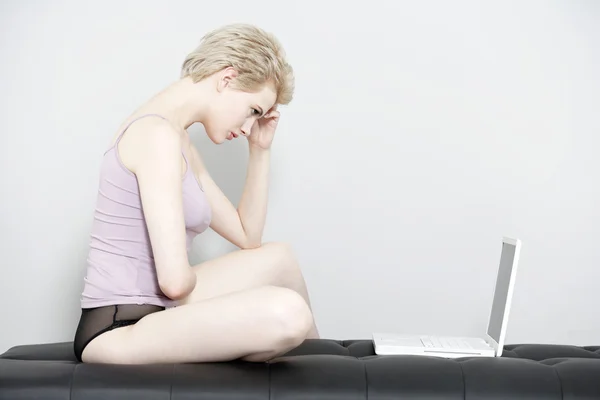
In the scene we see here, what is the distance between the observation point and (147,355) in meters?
2.00

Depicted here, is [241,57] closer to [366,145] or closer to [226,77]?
[226,77]

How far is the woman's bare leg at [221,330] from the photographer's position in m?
1.94

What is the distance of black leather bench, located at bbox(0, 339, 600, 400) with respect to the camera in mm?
1864

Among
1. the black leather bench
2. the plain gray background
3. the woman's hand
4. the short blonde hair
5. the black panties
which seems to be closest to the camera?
the black leather bench

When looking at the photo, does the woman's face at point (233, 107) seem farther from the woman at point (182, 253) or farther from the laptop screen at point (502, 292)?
the laptop screen at point (502, 292)

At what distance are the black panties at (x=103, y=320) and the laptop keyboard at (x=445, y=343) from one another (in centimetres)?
83

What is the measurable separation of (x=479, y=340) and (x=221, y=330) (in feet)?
3.03

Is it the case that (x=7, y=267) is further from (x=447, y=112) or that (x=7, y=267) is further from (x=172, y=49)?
(x=447, y=112)

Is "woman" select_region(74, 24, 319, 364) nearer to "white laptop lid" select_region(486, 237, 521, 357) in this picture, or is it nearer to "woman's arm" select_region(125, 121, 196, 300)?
"woman's arm" select_region(125, 121, 196, 300)

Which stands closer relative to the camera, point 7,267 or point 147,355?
point 147,355

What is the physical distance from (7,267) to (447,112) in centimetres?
215

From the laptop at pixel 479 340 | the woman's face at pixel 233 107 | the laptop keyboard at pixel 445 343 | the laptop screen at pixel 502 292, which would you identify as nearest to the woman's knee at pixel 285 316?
the laptop at pixel 479 340

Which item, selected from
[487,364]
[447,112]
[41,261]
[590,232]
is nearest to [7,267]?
[41,261]

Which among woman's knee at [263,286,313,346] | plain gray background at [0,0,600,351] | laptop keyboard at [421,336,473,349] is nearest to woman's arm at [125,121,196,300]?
woman's knee at [263,286,313,346]
